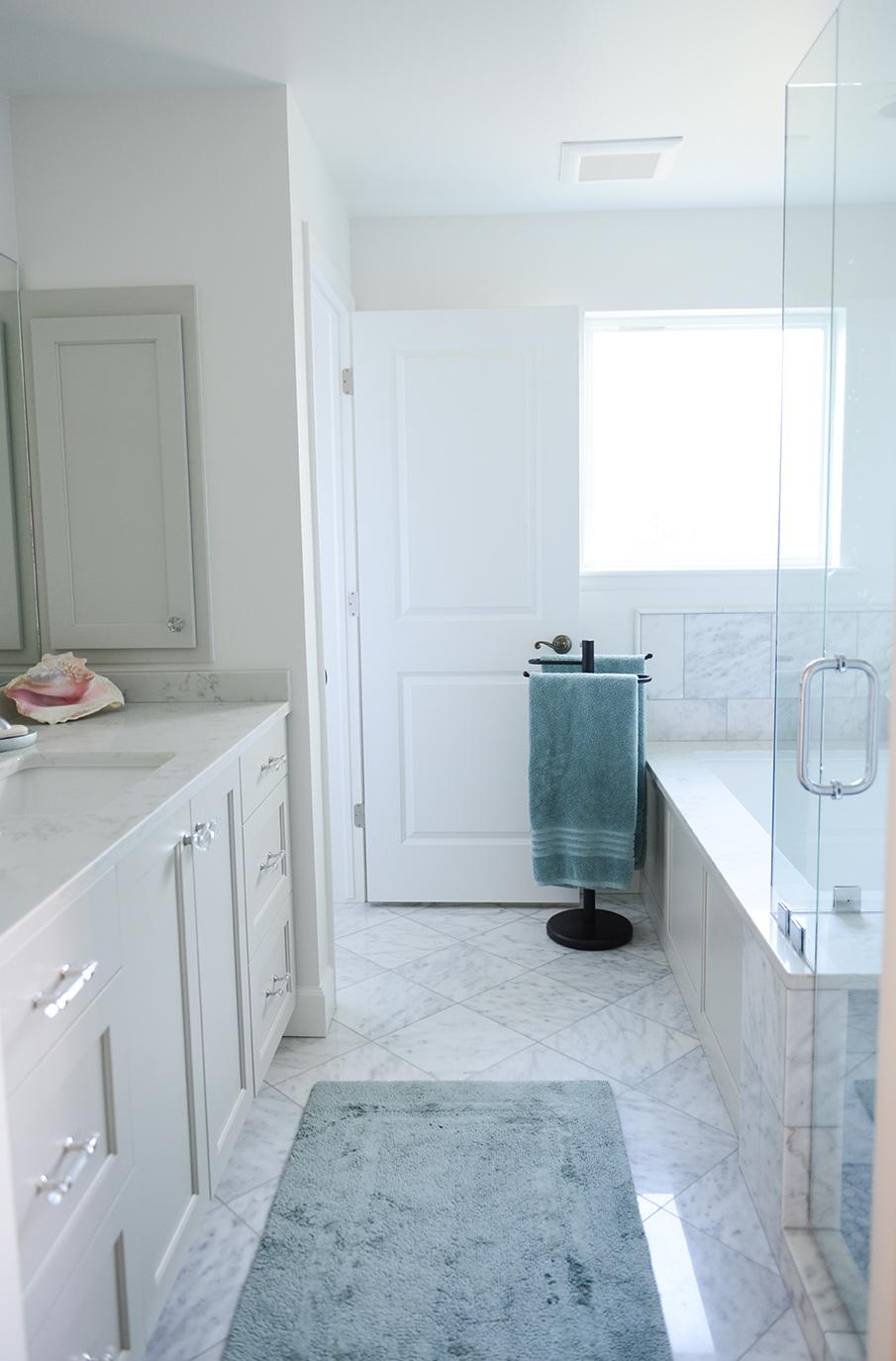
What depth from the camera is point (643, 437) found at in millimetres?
3764

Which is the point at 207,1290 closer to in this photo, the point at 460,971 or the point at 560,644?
the point at 460,971

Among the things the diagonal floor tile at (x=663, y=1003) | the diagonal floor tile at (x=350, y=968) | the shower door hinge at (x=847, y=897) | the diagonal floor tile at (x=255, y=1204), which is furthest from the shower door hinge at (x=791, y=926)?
the diagonal floor tile at (x=350, y=968)

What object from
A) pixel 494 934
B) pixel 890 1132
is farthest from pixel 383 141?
pixel 890 1132

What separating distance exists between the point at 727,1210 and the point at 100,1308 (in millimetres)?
1192

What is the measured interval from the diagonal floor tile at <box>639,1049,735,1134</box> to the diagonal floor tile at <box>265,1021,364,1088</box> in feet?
2.48

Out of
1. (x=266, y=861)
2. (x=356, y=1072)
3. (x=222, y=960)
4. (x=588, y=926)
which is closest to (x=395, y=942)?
(x=588, y=926)

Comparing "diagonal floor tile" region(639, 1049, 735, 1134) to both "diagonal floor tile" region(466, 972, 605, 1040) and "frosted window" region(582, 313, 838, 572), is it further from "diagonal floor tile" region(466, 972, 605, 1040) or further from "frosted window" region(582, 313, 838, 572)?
"frosted window" region(582, 313, 838, 572)

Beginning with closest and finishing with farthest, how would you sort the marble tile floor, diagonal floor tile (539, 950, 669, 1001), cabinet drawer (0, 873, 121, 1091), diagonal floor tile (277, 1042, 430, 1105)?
cabinet drawer (0, 873, 121, 1091) < the marble tile floor < diagonal floor tile (277, 1042, 430, 1105) < diagonal floor tile (539, 950, 669, 1001)

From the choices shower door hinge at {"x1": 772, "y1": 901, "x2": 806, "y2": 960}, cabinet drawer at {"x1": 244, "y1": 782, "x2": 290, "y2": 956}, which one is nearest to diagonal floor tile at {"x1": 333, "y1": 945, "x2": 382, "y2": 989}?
cabinet drawer at {"x1": 244, "y1": 782, "x2": 290, "y2": 956}

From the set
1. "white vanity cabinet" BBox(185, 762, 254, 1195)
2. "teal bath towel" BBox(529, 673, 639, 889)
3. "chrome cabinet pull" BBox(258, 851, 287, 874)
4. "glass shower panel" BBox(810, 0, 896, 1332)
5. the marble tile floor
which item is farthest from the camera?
"teal bath towel" BBox(529, 673, 639, 889)

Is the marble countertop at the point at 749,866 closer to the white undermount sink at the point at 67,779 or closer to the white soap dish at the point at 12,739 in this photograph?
the white undermount sink at the point at 67,779

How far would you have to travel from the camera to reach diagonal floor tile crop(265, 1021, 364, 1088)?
Result: 2613 millimetres

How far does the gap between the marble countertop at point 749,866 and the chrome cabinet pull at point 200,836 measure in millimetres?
1023

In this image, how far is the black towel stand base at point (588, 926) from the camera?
10.8 ft
